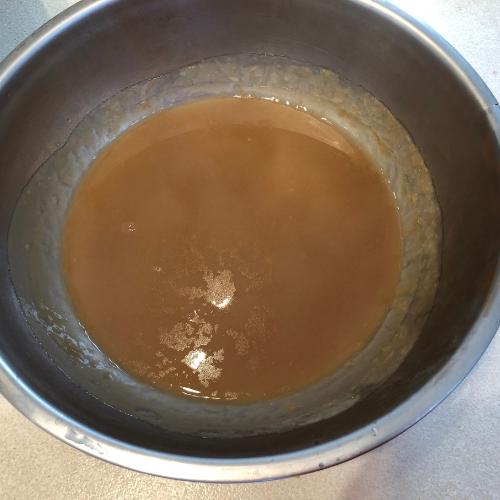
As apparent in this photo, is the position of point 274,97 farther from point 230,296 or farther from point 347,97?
point 230,296

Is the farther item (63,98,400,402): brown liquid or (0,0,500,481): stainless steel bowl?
(63,98,400,402): brown liquid

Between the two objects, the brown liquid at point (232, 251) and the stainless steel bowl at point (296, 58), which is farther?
the brown liquid at point (232, 251)

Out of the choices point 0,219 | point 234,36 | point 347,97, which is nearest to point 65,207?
point 0,219

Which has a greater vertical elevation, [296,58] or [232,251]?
[296,58]
